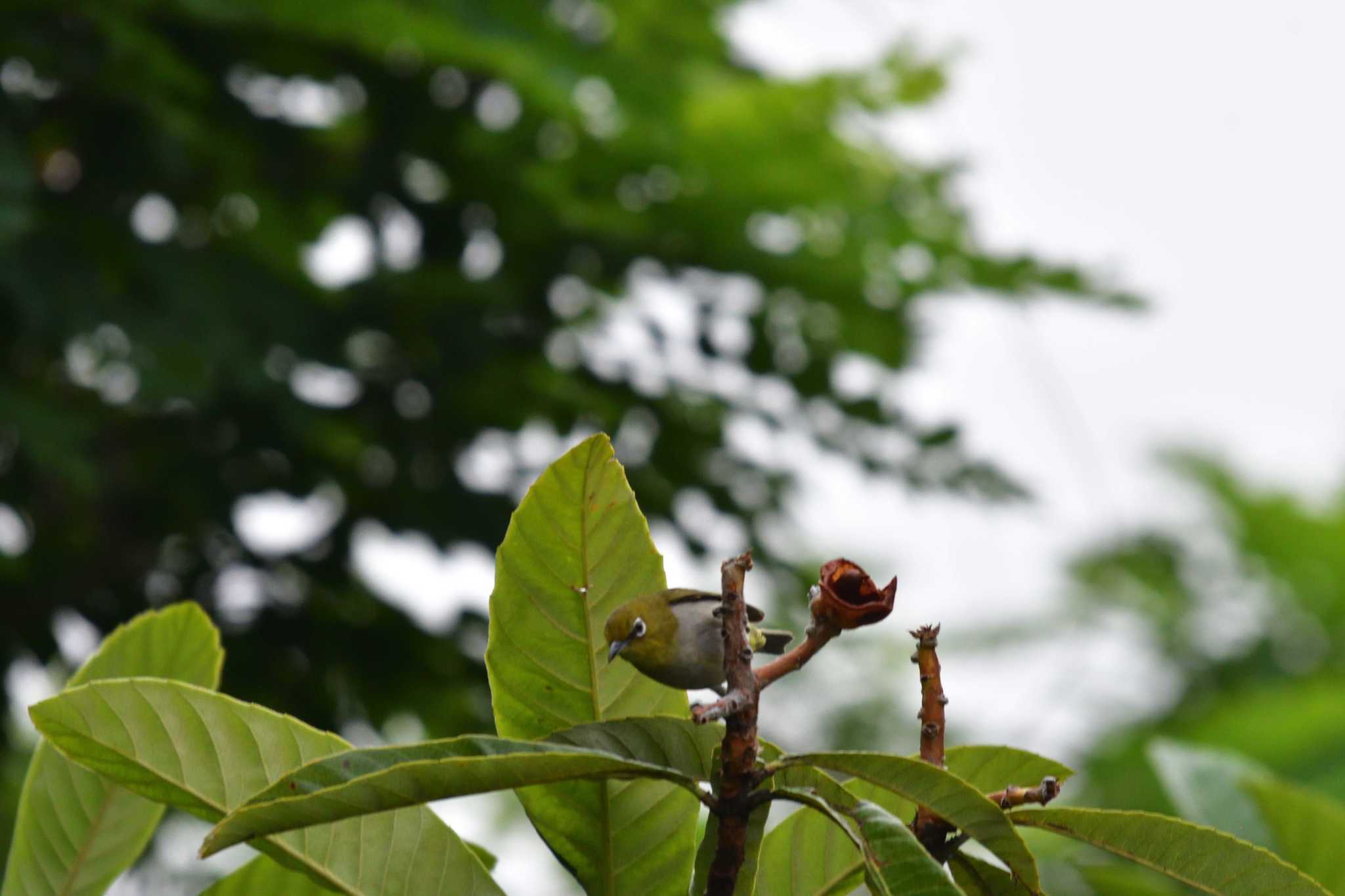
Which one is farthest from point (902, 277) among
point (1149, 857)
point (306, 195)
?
point (1149, 857)

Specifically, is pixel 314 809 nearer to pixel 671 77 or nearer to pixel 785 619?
pixel 671 77

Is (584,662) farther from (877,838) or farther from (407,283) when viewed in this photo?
(407,283)

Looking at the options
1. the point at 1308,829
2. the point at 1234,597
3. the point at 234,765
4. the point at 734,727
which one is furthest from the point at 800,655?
the point at 1234,597

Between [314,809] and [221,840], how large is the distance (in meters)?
0.02

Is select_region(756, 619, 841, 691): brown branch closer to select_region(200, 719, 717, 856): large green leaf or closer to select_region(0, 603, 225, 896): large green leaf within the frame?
select_region(200, 719, 717, 856): large green leaf

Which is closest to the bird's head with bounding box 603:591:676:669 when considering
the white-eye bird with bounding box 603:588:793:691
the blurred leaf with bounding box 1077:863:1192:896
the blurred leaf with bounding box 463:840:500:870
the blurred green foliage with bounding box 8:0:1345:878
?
the white-eye bird with bounding box 603:588:793:691

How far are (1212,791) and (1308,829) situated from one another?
8cm

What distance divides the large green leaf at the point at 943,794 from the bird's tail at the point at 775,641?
20 millimetres

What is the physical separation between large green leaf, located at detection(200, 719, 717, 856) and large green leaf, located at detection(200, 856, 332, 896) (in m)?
0.10

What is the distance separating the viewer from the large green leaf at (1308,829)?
42 centimetres

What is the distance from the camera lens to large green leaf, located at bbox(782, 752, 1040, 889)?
229mm

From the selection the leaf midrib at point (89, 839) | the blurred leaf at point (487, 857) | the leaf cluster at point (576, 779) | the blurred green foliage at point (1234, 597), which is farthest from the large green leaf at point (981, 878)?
the blurred green foliage at point (1234, 597)

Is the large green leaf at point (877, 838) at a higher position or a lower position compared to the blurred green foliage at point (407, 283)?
lower

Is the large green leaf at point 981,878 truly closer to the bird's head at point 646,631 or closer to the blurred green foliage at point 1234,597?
the bird's head at point 646,631
